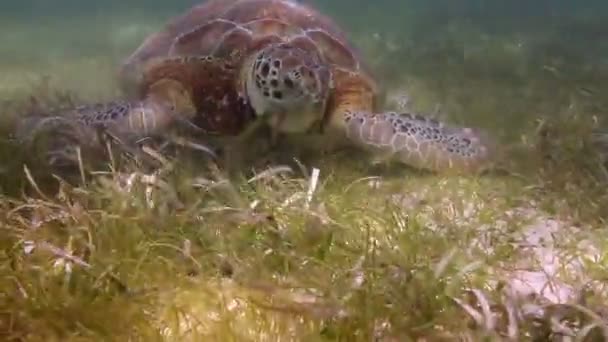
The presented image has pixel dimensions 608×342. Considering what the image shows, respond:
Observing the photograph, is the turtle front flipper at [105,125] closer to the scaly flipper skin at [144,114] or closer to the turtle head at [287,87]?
the scaly flipper skin at [144,114]

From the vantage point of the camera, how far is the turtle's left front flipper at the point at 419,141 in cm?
370

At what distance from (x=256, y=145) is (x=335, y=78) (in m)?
0.96

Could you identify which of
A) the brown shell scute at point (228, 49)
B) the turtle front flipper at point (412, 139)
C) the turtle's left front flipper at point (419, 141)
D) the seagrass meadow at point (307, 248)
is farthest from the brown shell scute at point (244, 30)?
the seagrass meadow at point (307, 248)

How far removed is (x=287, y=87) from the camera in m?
3.63

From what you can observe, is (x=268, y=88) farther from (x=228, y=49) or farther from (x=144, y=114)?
(x=144, y=114)

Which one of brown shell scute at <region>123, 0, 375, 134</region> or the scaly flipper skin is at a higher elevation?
brown shell scute at <region>123, 0, 375, 134</region>

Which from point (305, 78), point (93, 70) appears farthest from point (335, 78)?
point (93, 70)

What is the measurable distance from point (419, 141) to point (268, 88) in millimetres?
968

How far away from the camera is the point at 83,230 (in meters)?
2.23

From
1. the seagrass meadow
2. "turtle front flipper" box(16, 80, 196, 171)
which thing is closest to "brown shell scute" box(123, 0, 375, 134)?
"turtle front flipper" box(16, 80, 196, 171)

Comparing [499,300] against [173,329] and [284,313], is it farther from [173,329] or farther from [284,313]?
[173,329]

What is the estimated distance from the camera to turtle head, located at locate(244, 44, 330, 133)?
3.63 meters

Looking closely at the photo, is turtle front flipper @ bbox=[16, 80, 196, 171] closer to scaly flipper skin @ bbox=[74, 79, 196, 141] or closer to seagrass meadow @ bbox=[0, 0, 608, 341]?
scaly flipper skin @ bbox=[74, 79, 196, 141]

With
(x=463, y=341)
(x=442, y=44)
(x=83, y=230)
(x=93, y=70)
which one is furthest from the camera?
(x=442, y=44)
